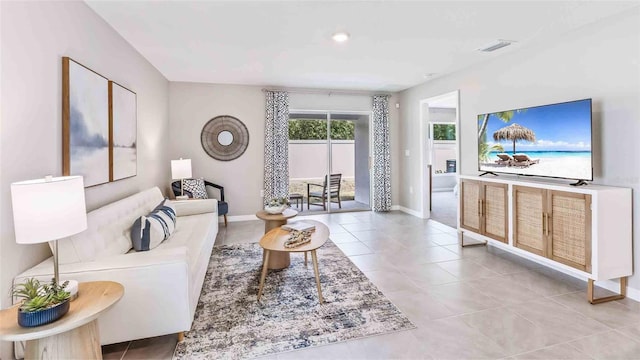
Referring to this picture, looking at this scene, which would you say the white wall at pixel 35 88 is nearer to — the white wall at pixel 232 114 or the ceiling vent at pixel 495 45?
the white wall at pixel 232 114

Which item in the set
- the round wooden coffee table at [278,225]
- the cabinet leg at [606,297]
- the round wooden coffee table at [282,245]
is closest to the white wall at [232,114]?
the round wooden coffee table at [278,225]

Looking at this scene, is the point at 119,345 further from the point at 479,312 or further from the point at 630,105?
the point at 630,105

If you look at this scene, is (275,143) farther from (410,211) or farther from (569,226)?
(569,226)

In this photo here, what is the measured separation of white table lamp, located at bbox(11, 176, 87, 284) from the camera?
1428mm

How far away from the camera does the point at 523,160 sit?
354 centimetres

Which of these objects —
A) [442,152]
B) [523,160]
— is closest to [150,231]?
[523,160]

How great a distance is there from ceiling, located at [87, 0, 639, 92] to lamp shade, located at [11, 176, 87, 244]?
1765 millimetres

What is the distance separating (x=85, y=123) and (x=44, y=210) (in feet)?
4.33

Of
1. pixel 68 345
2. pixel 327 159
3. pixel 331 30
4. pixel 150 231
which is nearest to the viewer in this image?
pixel 68 345

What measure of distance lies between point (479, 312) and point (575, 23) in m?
2.75

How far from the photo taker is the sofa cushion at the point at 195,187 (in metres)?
5.02

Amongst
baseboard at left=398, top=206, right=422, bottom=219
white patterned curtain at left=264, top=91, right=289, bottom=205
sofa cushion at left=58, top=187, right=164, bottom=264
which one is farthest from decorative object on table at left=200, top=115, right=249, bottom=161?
baseboard at left=398, top=206, right=422, bottom=219

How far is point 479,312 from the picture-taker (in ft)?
8.20

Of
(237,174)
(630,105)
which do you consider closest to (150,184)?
(237,174)
